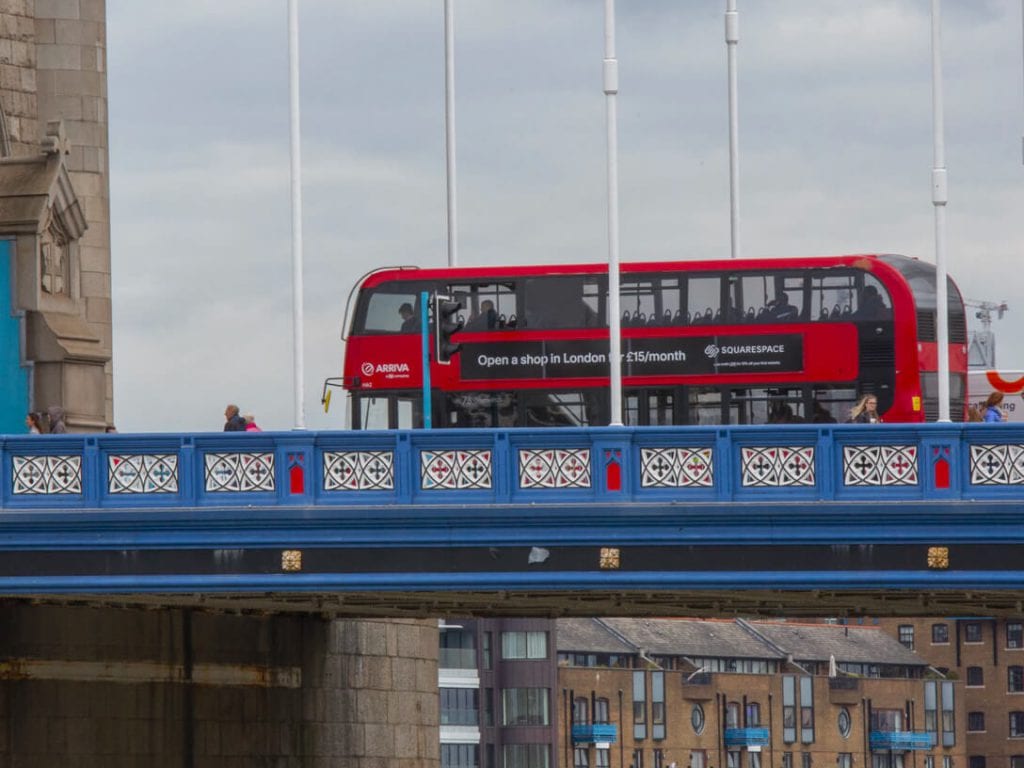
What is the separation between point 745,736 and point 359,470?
4428 inches

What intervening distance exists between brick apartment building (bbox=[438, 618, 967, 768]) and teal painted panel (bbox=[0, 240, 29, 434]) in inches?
3228

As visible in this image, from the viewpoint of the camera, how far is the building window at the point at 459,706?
130 m

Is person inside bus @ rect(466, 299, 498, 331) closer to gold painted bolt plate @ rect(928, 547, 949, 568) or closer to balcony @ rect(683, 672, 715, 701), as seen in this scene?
gold painted bolt plate @ rect(928, 547, 949, 568)

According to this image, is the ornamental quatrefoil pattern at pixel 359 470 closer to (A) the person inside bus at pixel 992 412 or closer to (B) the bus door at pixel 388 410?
(A) the person inside bus at pixel 992 412

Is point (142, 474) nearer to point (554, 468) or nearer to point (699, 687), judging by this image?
point (554, 468)

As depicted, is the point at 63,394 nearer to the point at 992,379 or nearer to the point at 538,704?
the point at 992,379

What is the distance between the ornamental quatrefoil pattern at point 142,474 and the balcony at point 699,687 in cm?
10663

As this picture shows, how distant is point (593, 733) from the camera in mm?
135500

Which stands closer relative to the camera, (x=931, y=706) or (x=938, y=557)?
(x=938, y=557)

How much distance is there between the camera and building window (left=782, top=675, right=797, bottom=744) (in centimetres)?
15300

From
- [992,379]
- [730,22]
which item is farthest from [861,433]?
[992,379]

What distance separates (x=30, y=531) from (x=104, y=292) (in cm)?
1327

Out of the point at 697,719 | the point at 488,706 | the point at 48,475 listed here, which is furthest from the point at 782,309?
the point at 697,719

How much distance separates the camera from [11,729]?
45.7 m
